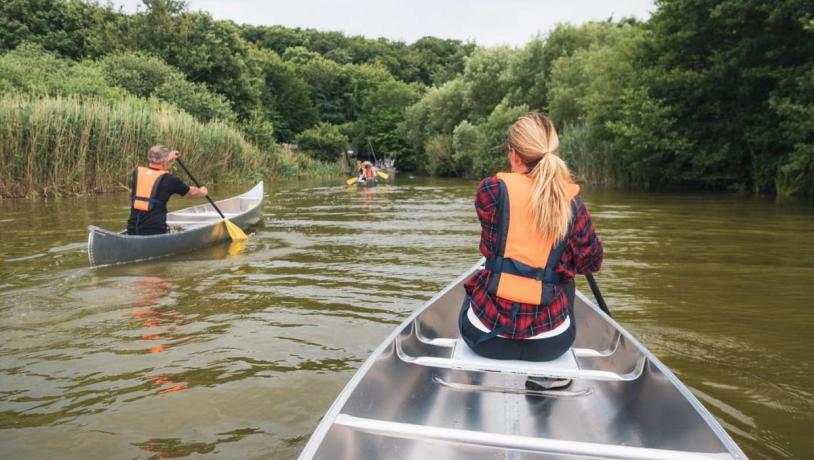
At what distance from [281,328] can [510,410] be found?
7.52 feet

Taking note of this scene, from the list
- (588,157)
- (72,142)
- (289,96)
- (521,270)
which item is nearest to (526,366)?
(521,270)

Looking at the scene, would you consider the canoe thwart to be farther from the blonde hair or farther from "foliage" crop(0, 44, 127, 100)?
"foliage" crop(0, 44, 127, 100)

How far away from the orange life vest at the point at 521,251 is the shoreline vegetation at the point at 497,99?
464 inches

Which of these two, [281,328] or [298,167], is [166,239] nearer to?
[281,328]

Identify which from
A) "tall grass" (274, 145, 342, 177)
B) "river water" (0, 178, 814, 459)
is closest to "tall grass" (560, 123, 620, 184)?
"river water" (0, 178, 814, 459)

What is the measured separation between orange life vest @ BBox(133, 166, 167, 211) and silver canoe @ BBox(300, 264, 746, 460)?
195 inches

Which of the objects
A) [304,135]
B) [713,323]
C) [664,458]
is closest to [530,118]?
[664,458]

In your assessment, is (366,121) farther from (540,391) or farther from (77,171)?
(540,391)

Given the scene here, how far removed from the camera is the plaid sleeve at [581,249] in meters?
2.65

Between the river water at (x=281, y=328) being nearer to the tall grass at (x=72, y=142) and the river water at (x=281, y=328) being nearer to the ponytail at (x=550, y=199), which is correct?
the ponytail at (x=550, y=199)

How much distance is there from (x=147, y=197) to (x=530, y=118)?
5.72m

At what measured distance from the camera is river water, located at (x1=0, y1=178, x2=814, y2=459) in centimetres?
284

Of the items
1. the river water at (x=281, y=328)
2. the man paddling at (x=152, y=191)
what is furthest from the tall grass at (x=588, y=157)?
the man paddling at (x=152, y=191)

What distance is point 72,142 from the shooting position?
13.6 meters
